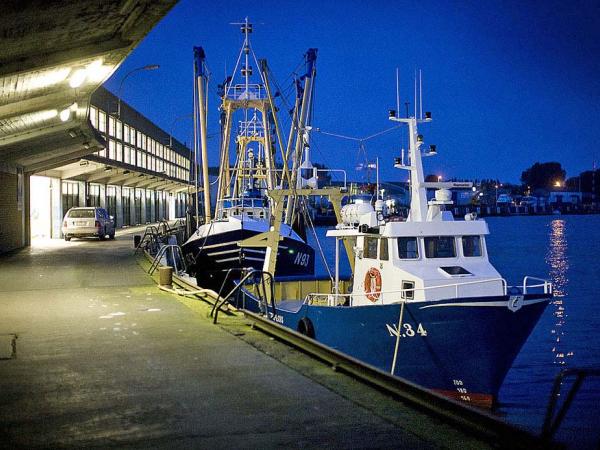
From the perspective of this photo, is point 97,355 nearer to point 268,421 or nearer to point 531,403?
point 268,421

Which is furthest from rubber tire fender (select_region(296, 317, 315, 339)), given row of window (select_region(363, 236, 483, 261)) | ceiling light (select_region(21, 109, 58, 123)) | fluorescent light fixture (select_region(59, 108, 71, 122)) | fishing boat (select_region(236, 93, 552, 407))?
fluorescent light fixture (select_region(59, 108, 71, 122))

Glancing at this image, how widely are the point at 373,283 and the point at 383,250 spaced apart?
0.81 meters

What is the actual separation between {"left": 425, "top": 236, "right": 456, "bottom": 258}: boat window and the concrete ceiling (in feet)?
22.5

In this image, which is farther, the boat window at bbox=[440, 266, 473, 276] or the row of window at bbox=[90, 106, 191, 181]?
the row of window at bbox=[90, 106, 191, 181]

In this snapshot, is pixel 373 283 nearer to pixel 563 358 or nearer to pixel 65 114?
pixel 563 358

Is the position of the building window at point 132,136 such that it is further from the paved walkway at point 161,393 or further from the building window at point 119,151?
the paved walkway at point 161,393

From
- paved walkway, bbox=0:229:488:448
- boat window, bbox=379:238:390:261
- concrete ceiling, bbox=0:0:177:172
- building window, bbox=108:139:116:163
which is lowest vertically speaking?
paved walkway, bbox=0:229:488:448

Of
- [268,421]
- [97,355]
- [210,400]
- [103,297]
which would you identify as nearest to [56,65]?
[103,297]

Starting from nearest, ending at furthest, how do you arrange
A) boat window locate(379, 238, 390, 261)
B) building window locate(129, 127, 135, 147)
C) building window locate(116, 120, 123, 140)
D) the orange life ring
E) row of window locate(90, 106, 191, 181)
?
boat window locate(379, 238, 390, 261), the orange life ring, row of window locate(90, 106, 191, 181), building window locate(116, 120, 123, 140), building window locate(129, 127, 135, 147)

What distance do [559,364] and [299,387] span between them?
50.1ft

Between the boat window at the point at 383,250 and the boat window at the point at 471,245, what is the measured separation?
5.36 feet

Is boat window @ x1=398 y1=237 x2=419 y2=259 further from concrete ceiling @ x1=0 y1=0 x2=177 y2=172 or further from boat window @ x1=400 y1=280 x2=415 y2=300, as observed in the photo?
concrete ceiling @ x1=0 y1=0 x2=177 y2=172

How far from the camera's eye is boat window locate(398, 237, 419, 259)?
1423 centimetres

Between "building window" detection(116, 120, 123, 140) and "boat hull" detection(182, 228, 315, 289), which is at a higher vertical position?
"building window" detection(116, 120, 123, 140)
